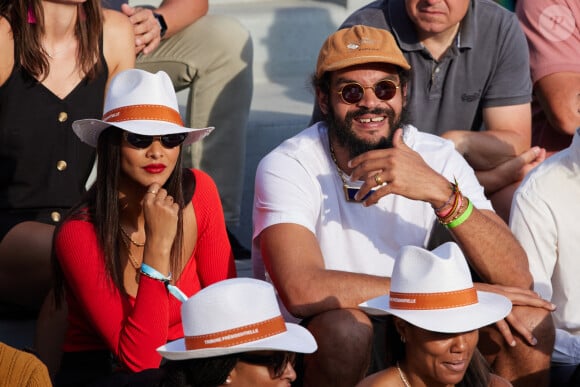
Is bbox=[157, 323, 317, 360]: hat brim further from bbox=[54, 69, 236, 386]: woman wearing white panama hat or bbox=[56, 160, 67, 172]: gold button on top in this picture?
bbox=[56, 160, 67, 172]: gold button on top

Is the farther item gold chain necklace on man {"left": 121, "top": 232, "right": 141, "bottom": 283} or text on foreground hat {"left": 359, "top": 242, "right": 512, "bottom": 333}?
gold chain necklace on man {"left": 121, "top": 232, "right": 141, "bottom": 283}

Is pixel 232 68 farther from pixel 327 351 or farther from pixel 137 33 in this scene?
pixel 327 351

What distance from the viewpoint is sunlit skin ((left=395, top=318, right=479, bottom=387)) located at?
384cm

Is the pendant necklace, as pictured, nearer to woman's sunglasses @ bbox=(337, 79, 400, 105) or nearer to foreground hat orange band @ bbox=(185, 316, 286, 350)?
woman's sunglasses @ bbox=(337, 79, 400, 105)

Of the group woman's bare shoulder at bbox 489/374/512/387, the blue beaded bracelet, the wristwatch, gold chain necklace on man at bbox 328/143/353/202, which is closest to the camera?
woman's bare shoulder at bbox 489/374/512/387

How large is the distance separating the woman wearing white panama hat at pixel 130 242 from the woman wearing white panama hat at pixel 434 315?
75 cm

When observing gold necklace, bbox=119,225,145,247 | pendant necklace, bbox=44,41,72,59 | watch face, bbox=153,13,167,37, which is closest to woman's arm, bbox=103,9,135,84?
pendant necklace, bbox=44,41,72,59

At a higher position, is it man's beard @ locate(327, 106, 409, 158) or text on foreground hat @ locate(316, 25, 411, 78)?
text on foreground hat @ locate(316, 25, 411, 78)

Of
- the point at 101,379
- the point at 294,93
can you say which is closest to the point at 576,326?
the point at 101,379

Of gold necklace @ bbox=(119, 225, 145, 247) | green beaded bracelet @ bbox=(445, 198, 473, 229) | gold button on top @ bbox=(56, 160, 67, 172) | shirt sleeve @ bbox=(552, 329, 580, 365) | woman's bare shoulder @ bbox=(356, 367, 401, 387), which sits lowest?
shirt sleeve @ bbox=(552, 329, 580, 365)

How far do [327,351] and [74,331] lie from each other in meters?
0.89

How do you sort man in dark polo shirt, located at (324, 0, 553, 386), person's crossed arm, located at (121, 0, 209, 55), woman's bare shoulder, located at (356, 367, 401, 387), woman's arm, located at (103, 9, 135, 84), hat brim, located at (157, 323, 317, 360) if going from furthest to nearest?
1. person's crossed arm, located at (121, 0, 209, 55)
2. man in dark polo shirt, located at (324, 0, 553, 386)
3. woman's arm, located at (103, 9, 135, 84)
4. woman's bare shoulder, located at (356, 367, 401, 387)
5. hat brim, located at (157, 323, 317, 360)

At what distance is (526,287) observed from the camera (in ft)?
15.1

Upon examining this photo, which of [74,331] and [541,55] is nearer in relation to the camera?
[74,331]
